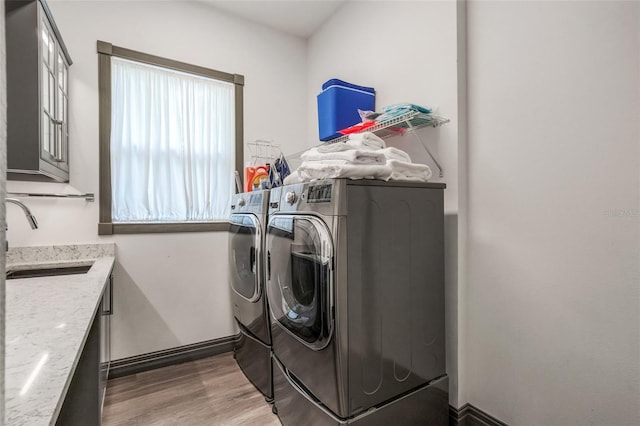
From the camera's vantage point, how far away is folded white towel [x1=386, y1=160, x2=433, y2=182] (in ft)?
4.85

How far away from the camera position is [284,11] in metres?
2.64

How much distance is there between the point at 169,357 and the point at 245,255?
1089mm

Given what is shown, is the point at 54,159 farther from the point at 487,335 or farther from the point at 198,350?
the point at 487,335

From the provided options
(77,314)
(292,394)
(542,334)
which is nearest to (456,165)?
(542,334)

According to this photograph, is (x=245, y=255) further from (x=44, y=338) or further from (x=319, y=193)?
(x=44, y=338)

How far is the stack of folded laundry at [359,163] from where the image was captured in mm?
1319

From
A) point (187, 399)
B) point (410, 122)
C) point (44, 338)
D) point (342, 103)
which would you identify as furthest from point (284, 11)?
point (187, 399)

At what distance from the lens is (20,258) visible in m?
1.91

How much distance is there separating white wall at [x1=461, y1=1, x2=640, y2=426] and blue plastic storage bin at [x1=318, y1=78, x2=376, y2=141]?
2.40ft

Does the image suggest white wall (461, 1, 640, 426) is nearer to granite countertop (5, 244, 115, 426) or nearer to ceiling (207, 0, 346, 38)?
ceiling (207, 0, 346, 38)

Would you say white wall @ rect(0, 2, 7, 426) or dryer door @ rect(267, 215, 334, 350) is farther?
dryer door @ rect(267, 215, 334, 350)

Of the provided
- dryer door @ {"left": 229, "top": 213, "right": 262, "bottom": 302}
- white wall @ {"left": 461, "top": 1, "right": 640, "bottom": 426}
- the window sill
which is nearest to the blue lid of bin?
white wall @ {"left": 461, "top": 1, "right": 640, "bottom": 426}

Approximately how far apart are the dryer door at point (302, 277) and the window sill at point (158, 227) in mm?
1006

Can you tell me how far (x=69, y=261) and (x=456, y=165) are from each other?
2.52 meters
